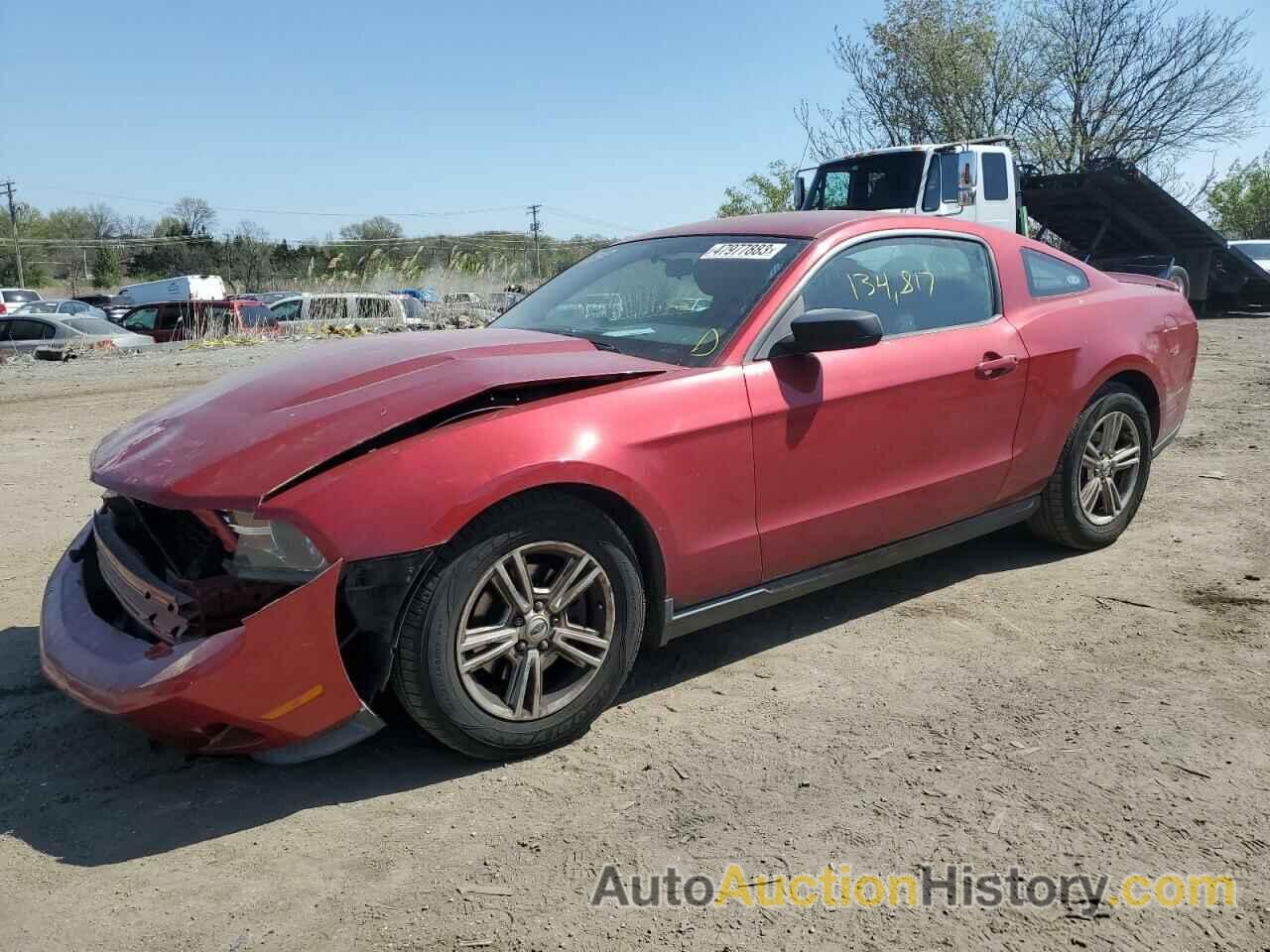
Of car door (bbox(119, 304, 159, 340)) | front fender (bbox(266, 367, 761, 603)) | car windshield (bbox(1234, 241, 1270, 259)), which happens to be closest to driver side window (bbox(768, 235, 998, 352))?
front fender (bbox(266, 367, 761, 603))

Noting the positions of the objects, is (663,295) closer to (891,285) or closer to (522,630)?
(891,285)

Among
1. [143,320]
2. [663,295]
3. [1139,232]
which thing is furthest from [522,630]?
[143,320]

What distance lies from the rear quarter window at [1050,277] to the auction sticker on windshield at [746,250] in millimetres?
1341

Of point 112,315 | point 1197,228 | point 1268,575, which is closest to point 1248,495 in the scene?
point 1268,575

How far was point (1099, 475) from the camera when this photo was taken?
4.63m

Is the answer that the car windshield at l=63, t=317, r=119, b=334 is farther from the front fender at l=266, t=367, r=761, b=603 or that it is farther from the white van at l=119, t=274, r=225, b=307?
the white van at l=119, t=274, r=225, b=307

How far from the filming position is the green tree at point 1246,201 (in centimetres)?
4581

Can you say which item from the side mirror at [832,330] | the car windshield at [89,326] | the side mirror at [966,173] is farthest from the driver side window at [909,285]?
the car windshield at [89,326]

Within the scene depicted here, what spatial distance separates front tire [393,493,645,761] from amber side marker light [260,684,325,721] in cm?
21

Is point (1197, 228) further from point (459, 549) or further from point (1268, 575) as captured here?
point (459, 549)

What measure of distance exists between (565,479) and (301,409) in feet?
2.59

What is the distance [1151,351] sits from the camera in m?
4.71

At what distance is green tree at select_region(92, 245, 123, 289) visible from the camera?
2598 inches

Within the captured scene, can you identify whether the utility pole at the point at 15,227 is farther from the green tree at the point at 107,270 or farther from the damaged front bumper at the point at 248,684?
the damaged front bumper at the point at 248,684
